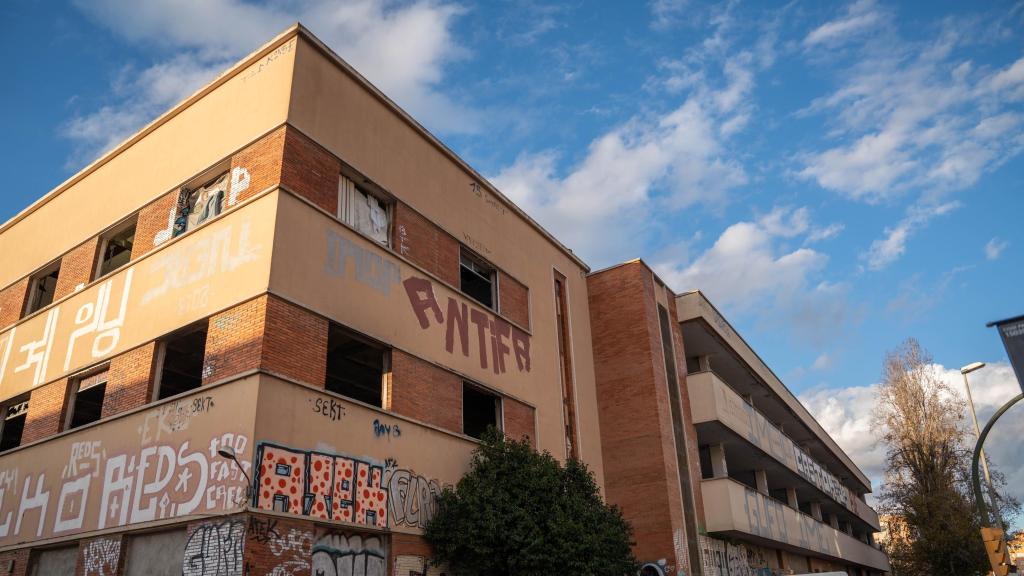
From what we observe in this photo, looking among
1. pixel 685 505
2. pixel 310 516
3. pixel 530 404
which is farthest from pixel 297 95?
pixel 685 505


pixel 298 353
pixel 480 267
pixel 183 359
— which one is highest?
pixel 480 267

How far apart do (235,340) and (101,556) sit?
4.40 m

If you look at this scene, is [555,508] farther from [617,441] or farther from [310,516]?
[617,441]

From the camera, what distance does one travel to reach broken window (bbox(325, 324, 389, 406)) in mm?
15211

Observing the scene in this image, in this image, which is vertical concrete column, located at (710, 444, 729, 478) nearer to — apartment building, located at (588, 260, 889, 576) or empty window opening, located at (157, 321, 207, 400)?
apartment building, located at (588, 260, 889, 576)

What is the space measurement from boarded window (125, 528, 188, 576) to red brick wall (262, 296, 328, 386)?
2.97 meters

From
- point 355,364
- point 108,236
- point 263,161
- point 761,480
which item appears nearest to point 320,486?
point 355,364

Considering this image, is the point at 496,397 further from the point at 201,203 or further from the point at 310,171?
the point at 201,203

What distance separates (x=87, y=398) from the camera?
19.7 meters

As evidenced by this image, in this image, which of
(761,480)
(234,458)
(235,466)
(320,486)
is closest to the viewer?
(234,458)

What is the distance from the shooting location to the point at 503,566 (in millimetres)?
14797

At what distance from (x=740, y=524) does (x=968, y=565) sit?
2029 cm

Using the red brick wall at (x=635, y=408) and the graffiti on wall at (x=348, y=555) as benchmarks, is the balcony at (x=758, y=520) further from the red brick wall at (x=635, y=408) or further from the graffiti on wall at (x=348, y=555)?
the graffiti on wall at (x=348, y=555)

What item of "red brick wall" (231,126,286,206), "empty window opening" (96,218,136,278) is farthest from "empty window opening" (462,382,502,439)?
"empty window opening" (96,218,136,278)
